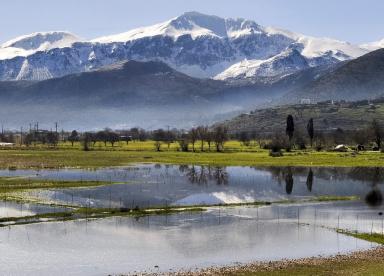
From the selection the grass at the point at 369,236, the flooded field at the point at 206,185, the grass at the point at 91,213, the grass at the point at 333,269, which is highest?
the flooded field at the point at 206,185

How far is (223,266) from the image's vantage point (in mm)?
53750

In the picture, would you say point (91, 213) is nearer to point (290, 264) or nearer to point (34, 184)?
point (290, 264)

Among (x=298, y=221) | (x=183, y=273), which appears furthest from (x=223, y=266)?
(x=298, y=221)

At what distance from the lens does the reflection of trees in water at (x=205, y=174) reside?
128625mm

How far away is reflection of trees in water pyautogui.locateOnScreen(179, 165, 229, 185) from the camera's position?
129 metres

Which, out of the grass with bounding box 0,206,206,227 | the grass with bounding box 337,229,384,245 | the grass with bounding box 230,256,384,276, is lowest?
the grass with bounding box 230,256,384,276

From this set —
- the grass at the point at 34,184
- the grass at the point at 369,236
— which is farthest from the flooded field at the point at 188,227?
the grass at the point at 34,184

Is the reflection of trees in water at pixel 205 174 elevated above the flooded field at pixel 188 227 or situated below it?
above

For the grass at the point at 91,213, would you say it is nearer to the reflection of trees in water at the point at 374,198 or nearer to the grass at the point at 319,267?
the reflection of trees in water at the point at 374,198

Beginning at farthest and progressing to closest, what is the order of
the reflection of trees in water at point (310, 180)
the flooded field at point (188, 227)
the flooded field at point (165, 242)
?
the reflection of trees in water at point (310, 180) < the flooded field at point (188, 227) < the flooded field at point (165, 242)

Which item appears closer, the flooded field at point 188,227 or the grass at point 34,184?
the flooded field at point 188,227

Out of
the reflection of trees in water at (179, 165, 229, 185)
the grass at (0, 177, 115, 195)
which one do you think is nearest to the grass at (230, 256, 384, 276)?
the grass at (0, 177, 115, 195)

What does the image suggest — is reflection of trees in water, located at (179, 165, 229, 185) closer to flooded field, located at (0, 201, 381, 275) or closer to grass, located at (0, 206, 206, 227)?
grass, located at (0, 206, 206, 227)

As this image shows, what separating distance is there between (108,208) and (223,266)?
33.4 metres
